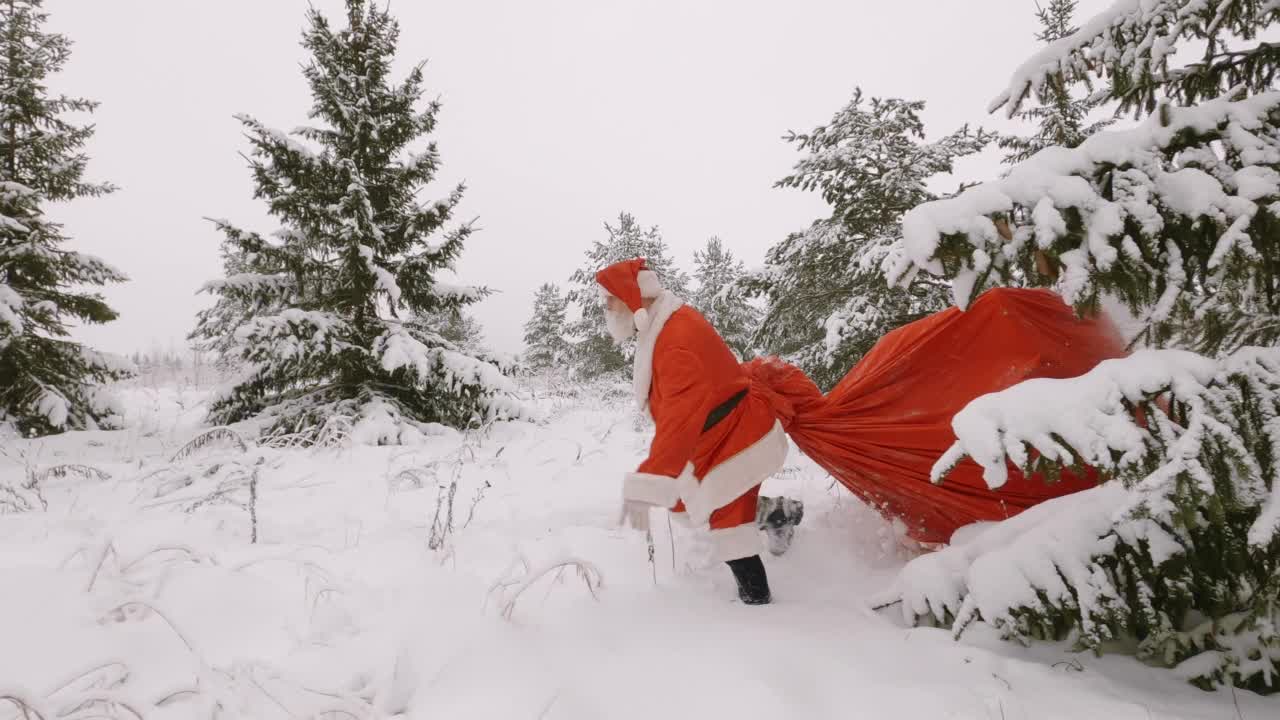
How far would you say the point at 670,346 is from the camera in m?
2.77

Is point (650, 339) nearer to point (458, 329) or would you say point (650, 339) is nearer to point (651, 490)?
point (651, 490)

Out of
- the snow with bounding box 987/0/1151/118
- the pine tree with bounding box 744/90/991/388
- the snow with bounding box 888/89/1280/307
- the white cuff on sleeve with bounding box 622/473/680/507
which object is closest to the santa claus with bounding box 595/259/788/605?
the white cuff on sleeve with bounding box 622/473/680/507

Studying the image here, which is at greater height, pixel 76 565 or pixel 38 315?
pixel 38 315

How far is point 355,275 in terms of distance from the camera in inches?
298

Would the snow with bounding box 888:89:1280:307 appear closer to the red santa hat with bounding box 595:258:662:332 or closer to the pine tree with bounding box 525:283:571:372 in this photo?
the red santa hat with bounding box 595:258:662:332

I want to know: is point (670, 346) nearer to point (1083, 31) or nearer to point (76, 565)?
point (1083, 31)

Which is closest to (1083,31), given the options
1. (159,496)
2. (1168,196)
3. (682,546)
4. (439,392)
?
(1168,196)

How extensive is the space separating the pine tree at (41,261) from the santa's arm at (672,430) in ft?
31.4

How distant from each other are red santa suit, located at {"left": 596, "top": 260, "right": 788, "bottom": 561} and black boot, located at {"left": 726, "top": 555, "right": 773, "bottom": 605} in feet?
0.25

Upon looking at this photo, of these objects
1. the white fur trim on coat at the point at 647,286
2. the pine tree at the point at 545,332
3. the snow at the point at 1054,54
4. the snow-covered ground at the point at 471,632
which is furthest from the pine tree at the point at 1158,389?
the pine tree at the point at 545,332

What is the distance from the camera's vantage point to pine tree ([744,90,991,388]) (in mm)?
6754

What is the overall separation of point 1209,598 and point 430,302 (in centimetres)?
829

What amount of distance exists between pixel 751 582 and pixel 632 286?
62.9 inches

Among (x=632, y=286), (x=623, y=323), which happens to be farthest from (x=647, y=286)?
(x=623, y=323)
